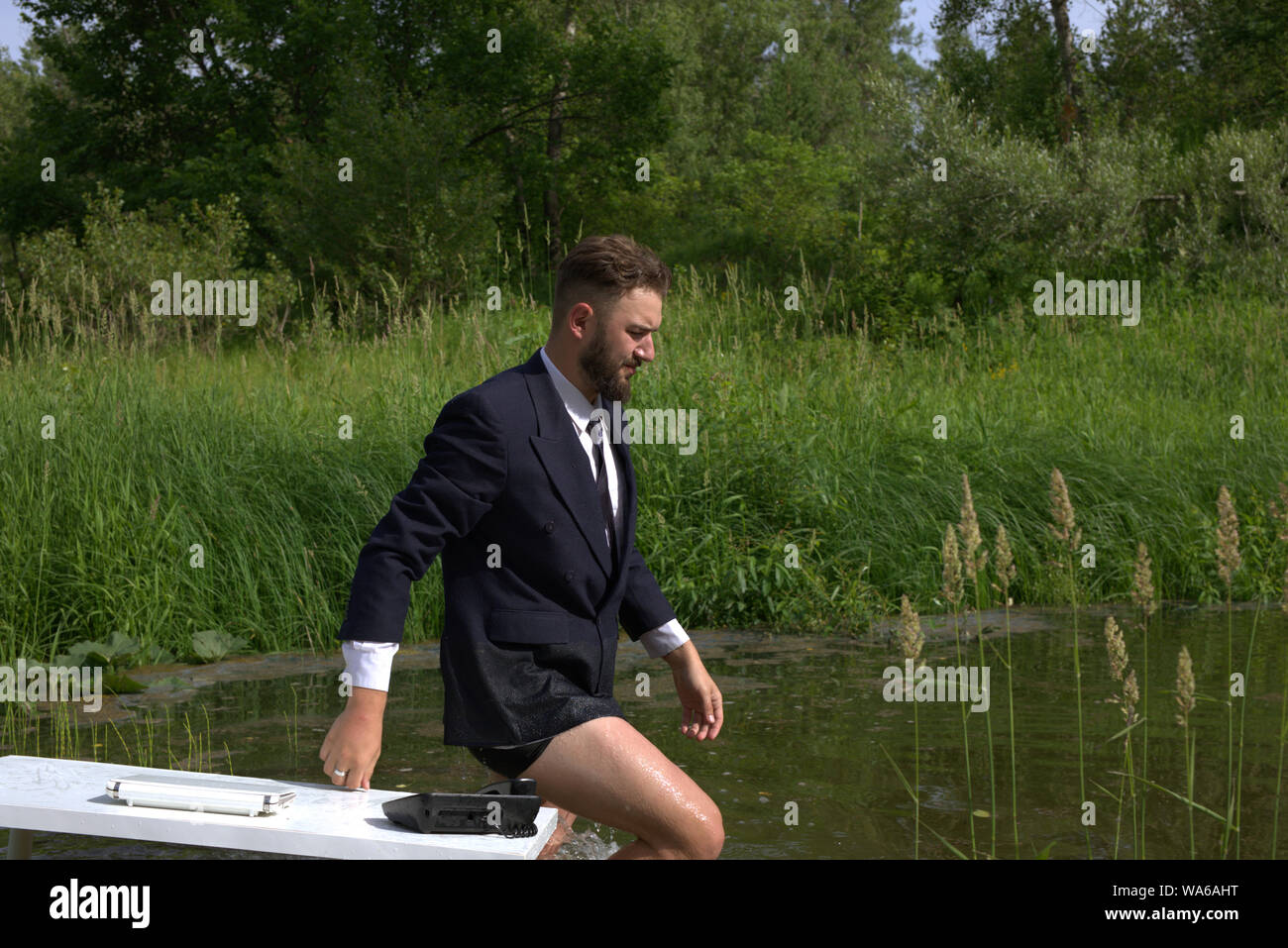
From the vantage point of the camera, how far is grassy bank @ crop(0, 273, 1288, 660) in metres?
6.99

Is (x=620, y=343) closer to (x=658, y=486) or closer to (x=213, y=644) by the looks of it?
(x=213, y=644)

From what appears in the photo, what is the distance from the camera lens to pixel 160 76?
1144 inches

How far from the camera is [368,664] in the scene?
2.70 metres

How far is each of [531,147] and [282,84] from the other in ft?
20.1

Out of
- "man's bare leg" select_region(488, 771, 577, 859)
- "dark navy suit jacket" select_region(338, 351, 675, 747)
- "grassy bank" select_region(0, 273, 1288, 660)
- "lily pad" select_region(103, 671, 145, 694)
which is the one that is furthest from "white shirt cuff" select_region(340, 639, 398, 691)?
"grassy bank" select_region(0, 273, 1288, 660)

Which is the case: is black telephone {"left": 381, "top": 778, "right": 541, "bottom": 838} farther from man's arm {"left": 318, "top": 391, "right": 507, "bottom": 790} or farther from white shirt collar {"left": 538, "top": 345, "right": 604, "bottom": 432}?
white shirt collar {"left": 538, "top": 345, "right": 604, "bottom": 432}

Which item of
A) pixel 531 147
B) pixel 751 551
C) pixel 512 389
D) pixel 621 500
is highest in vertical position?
pixel 531 147

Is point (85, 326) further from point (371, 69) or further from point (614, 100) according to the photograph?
point (614, 100)

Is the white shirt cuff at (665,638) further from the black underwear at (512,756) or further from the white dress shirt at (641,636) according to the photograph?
the black underwear at (512,756)

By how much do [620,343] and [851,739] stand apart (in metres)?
2.92

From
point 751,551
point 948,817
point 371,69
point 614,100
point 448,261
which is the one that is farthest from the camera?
point 614,100

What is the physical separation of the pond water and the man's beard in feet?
4.61

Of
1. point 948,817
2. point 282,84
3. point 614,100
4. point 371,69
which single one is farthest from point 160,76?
point 948,817

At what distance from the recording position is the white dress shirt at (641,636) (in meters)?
2.70
